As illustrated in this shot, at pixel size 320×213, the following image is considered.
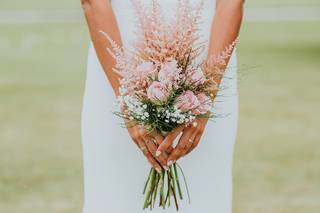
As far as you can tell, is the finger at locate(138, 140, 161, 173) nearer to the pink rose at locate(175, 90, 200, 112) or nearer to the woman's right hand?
the woman's right hand

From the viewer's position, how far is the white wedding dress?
500 cm

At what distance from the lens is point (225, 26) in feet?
15.5

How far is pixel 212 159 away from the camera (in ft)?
16.5

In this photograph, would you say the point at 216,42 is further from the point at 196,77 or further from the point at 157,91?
the point at 157,91

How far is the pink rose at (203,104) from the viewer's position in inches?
174

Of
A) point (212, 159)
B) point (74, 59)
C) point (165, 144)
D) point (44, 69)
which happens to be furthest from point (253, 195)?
point (74, 59)

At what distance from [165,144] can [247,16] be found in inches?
936

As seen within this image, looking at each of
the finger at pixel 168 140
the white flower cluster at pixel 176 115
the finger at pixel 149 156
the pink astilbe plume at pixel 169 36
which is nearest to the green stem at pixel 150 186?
the finger at pixel 149 156

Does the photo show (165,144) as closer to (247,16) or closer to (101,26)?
(101,26)

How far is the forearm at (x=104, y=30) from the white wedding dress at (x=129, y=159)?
230mm

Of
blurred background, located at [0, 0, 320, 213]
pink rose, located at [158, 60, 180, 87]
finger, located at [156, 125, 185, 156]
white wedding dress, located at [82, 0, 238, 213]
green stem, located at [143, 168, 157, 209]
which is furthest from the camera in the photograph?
blurred background, located at [0, 0, 320, 213]

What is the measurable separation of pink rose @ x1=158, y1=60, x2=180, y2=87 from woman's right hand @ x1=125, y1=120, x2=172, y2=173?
A: 30 cm

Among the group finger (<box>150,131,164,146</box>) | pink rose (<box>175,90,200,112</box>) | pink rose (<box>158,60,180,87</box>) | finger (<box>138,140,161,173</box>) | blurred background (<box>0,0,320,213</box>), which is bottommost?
blurred background (<box>0,0,320,213</box>)

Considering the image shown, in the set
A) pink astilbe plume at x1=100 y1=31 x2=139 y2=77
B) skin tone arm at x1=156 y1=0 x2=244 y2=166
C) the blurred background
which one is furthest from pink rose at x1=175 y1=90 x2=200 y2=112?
the blurred background
